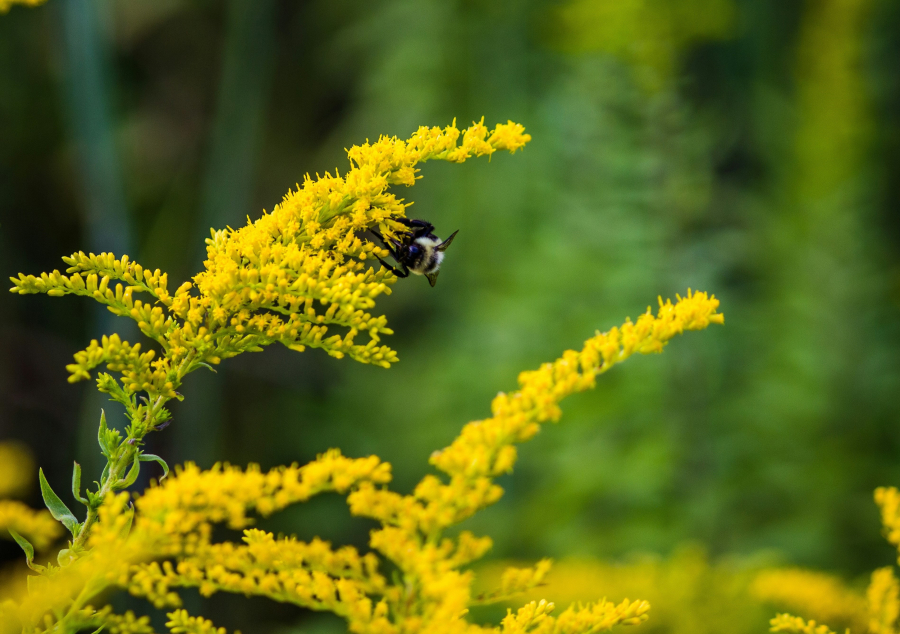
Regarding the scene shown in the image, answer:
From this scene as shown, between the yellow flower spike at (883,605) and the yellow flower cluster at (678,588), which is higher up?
the yellow flower cluster at (678,588)

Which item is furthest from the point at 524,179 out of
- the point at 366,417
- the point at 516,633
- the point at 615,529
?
the point at 516,633

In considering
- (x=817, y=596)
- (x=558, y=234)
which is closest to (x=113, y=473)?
(x=817, y=596)

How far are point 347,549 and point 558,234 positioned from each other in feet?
9.98

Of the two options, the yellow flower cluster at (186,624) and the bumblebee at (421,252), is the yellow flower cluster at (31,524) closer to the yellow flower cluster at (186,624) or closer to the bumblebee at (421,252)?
the yellow flower cluster at (186,624)

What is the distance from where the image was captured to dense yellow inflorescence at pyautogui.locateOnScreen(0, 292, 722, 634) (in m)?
0.66

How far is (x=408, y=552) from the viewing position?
70 cm

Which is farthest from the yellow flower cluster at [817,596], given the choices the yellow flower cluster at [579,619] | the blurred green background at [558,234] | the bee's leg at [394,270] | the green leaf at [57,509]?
the blurred green background at [558,234]

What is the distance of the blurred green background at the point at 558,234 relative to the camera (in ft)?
9.96

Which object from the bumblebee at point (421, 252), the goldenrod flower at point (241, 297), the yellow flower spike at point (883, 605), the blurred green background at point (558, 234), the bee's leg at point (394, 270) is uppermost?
the blurred green background at point (558, 234)

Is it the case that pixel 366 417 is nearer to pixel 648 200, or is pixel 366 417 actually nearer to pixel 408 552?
pixel 648 200

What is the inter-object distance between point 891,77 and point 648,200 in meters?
1.54

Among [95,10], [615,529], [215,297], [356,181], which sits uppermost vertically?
[95,10]

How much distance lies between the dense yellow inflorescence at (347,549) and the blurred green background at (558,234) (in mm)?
2282

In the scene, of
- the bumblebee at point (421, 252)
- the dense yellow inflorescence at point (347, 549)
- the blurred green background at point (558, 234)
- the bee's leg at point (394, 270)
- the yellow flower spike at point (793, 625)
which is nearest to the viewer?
the dense yellow inflorescence at point (347, 549)
